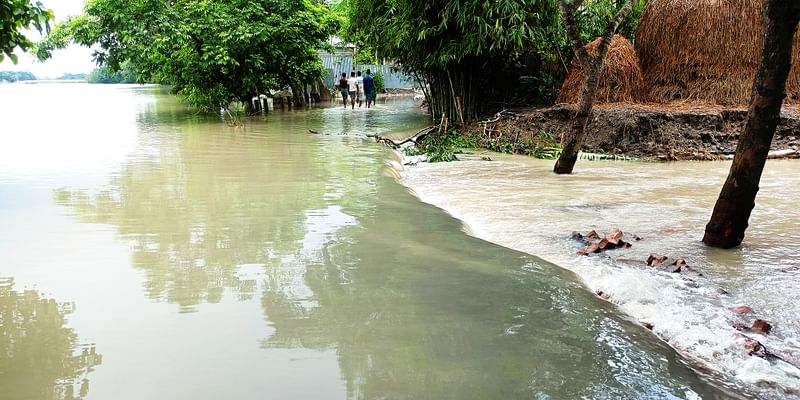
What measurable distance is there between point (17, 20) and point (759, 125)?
259 inches

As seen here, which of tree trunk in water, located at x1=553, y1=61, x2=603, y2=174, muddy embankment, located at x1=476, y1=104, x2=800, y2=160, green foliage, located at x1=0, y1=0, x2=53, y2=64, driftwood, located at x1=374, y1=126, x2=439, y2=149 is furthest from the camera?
driftwood, located at x1=374, y1=126, x2=439, y2=149

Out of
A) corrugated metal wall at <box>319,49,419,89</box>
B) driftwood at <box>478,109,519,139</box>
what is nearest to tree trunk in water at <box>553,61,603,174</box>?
driftwood at <box>478,109,519,139</box>

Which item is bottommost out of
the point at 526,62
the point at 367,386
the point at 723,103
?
the point at 367,386

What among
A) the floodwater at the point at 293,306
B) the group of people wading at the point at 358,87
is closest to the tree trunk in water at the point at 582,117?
the floodwater at the point at 293,306

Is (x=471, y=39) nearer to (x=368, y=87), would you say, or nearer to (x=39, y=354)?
(x=39, y=354)

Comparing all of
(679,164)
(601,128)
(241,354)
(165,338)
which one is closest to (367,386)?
(241,354)

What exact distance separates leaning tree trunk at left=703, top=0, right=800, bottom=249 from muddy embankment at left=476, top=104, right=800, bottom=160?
6.12 m

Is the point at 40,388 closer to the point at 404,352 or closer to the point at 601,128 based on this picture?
the point at 404,352

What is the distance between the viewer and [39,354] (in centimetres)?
320

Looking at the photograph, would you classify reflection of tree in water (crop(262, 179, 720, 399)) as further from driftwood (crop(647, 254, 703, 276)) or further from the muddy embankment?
the muddy embankment

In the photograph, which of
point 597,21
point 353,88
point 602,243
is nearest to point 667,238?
point 602,243

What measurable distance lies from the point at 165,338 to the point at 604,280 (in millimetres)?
2858

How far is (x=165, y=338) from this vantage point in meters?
3.35

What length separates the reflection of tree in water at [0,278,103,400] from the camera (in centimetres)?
285
